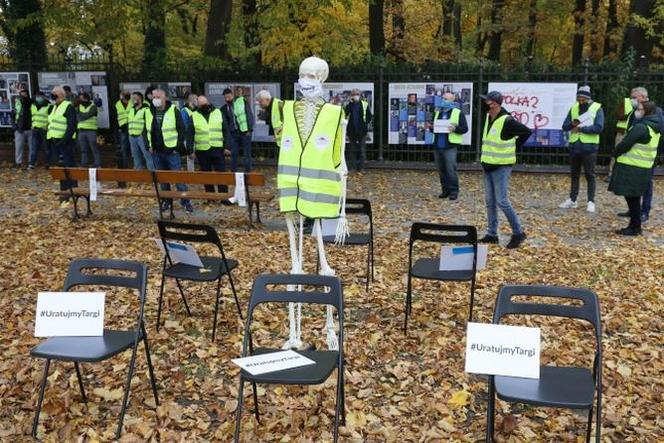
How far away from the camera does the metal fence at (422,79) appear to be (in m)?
14.3

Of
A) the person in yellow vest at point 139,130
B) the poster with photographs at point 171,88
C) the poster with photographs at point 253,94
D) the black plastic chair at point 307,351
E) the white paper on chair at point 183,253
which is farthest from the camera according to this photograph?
the poster with photographs at point 171,88

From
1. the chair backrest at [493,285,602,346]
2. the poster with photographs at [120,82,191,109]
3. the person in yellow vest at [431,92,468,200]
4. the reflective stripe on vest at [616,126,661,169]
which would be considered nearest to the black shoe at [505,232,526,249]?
the reflective stripe on vest at [616,126,661,169]

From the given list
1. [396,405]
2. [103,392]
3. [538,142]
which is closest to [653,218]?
[538,142]

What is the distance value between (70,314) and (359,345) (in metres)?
2.28

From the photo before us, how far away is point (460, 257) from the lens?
5277 millimetres

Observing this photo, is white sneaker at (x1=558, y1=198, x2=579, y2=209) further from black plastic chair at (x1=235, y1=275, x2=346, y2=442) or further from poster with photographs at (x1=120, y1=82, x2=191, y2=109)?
poster with photographs at (x1=120, y1=82, x2=191, y2=109)

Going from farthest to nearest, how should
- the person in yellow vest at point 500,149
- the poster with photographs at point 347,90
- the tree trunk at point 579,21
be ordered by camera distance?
the tree trunk at point 579,21, the poster with photographs at point 347,90, the person in yellow vest at point 500,149

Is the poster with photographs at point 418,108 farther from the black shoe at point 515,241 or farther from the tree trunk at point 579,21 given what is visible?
the tree trunk at point 579,21

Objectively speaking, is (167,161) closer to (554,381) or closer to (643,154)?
(643,154)

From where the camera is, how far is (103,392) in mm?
4555

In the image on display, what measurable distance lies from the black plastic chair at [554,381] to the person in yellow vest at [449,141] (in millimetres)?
7289

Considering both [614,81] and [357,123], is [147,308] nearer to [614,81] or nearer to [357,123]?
[357,123]

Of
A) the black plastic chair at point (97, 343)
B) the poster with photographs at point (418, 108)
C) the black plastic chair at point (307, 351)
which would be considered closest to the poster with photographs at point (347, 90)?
the poster with photographs at point (418, 108)

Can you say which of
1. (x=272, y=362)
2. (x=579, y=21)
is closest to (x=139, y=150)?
(x=272, y=362)
